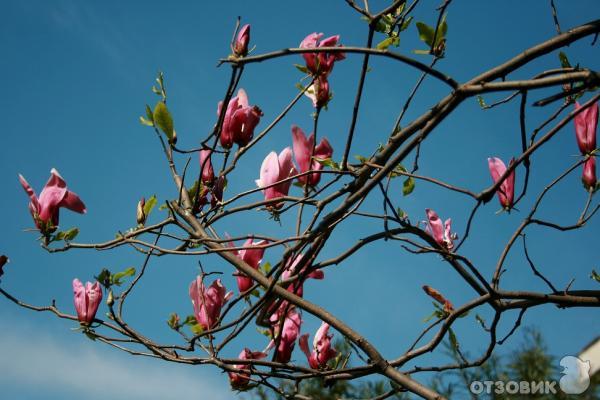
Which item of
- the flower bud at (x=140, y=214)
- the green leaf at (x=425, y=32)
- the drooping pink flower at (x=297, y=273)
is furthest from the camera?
the flower bud at (x=140, y=214)

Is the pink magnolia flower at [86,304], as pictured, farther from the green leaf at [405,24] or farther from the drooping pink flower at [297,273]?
the green leaf at [405,24]

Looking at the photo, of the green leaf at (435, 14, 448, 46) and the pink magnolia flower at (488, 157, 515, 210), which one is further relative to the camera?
the pink magnolia flower at (488, 157, 515, 210)

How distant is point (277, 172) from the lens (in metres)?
1.25

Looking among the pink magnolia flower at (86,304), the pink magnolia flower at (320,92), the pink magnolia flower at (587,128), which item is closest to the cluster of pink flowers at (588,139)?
Result: the pink magnolia flower at (587,128)

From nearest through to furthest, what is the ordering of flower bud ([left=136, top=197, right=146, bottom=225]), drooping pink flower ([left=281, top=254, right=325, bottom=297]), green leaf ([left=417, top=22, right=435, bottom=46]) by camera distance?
green leaf ([left=417, top=22, right=435, bottom=46]) < drooping pink flower ([left=281, top=254, right=325, bottom=297]) < flower bud ([left=136, top=197, right=146, bottom=225])

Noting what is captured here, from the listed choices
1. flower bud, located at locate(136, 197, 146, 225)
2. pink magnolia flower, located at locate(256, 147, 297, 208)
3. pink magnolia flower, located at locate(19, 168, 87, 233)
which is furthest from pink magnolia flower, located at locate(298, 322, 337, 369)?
pink magnolia flower, located at locate(19, 168, 87, 233)

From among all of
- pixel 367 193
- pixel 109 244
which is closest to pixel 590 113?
pixel 367 193

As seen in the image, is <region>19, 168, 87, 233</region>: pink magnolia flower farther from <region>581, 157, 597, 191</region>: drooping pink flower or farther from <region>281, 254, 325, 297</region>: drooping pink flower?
<region>581, 157, 597, 191</region>: drooping pink flower

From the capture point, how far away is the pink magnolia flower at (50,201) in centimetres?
131

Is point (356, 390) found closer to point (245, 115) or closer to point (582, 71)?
point (245, 115)

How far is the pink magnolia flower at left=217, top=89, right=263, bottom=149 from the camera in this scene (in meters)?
1.27

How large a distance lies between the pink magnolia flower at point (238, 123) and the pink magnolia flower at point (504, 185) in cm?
47

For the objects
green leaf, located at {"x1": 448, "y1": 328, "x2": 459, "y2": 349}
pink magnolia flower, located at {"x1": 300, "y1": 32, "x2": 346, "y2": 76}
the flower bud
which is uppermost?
pink magnolia flower, located at {"x1": 300, "y1": 32, "x2": 346, "y2": 76}

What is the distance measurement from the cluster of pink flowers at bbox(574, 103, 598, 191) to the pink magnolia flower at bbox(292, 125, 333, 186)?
472mm
